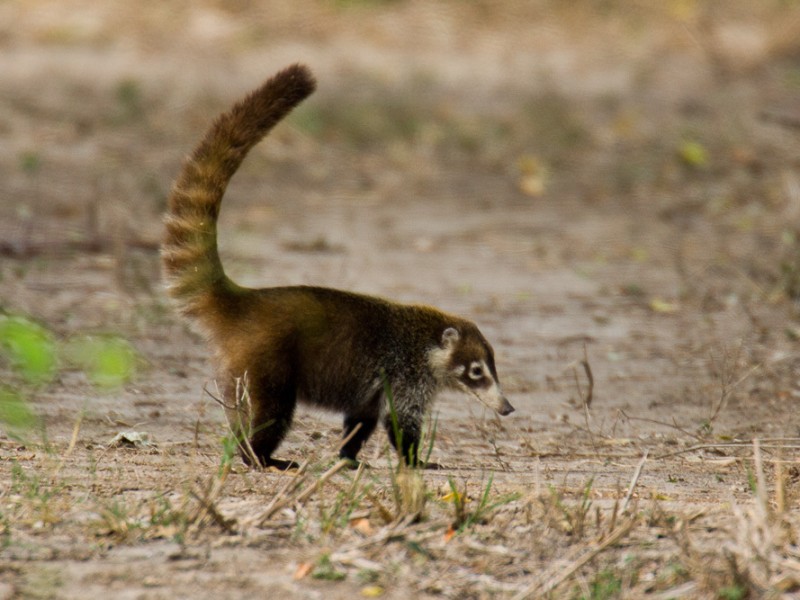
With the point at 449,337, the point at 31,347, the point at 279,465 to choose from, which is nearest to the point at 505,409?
the point at 449,337

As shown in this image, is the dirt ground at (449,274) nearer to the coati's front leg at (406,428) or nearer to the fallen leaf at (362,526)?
the fallen leaf at (362,526)

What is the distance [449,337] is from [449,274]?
12.4ft

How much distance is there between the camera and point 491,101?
1473 cm


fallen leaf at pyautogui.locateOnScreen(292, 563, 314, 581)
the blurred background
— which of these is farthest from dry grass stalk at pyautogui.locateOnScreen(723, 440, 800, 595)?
the blurred background

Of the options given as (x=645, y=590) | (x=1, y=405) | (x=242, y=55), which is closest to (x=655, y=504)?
(x=645, y=590)

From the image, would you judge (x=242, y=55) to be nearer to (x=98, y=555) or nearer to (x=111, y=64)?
(x=111, y=64)

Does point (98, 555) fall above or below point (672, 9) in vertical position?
below

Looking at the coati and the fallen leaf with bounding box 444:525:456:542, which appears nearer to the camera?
the fallen leaf with bounding box 444:525:456:542

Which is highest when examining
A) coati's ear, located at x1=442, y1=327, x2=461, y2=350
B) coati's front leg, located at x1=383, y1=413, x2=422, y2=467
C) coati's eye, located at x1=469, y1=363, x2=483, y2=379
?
coati's ear, located at x1=442, y1=327, x2=461, y2=350

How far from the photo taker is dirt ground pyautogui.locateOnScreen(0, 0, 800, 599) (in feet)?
12.6

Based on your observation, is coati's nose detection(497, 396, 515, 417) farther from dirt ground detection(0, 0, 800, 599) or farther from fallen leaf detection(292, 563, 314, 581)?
fallen leaf detection(292, 563, 314, 581)

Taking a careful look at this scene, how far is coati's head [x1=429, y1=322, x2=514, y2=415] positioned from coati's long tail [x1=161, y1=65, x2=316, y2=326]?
3.56ft

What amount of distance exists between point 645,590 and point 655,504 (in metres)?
0.50

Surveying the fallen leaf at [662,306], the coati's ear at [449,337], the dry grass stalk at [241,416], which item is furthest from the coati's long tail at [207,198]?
the fallen leaf at [662,306]
